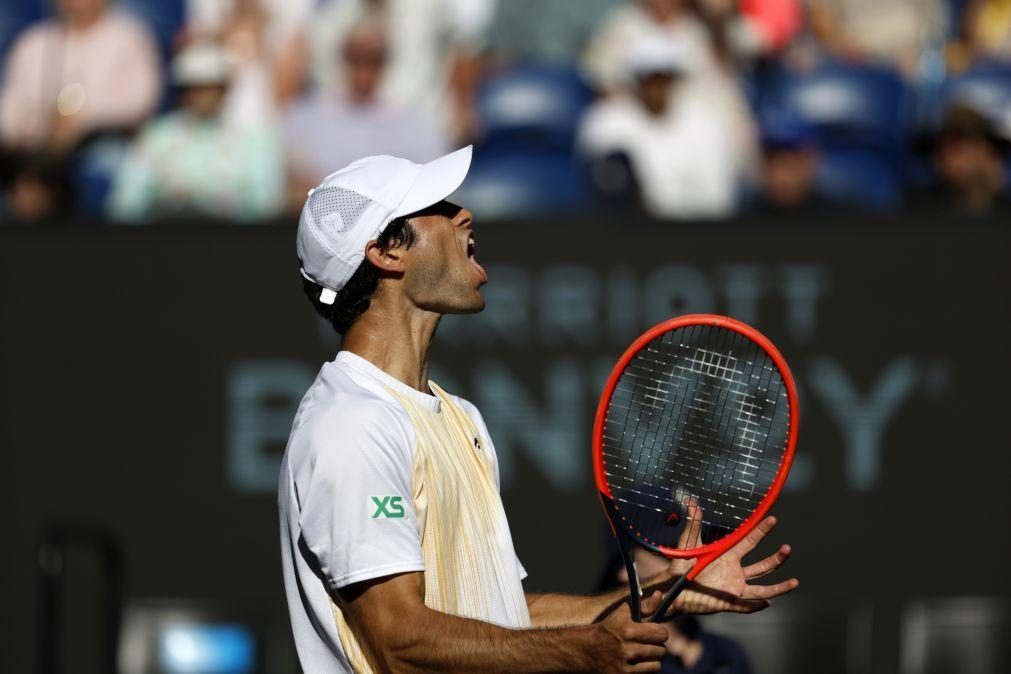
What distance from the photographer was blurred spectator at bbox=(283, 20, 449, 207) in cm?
661

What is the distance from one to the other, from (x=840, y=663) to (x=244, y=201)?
275 centimetres

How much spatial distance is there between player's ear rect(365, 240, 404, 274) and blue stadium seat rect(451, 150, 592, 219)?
365 cm

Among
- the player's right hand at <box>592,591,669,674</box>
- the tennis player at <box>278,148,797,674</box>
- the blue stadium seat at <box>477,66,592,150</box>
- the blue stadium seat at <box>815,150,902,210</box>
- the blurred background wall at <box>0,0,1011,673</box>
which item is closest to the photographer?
the player's right hand at <box>592,591,669,674</box>

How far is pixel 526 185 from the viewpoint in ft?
22.5

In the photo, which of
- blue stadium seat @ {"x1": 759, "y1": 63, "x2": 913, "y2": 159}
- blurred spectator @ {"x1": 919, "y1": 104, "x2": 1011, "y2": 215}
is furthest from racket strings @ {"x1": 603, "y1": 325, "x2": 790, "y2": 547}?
blue stadium seat @ {"x1": 759, "y1": 63, "x2": 913, "y2": 159}

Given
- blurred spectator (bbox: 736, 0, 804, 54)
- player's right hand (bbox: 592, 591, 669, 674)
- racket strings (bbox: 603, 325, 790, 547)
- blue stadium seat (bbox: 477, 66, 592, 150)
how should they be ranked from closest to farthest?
player's right hand (bbox: 592, 591, 669, 674) → racket strings (bbox: 603, 325, 790, 547) → blue stadium seat (bbox: 477, 66, 592, 150) → blurred spectator (bbox: 736, 0, 804, 54)

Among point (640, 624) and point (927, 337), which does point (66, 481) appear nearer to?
point (927, 337)

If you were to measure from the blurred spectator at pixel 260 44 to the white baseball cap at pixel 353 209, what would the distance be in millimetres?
3896

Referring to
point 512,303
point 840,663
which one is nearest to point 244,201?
point 512,303

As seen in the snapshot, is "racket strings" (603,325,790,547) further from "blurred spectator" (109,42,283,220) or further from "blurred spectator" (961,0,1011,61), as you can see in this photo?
"blurred spectator" (961,0,1011,61)

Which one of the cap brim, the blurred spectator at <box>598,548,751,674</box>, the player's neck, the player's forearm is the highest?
the cap brim

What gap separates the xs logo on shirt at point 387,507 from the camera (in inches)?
109

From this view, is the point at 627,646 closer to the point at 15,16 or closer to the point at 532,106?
the point at 532,106

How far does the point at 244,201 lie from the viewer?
6469mm
